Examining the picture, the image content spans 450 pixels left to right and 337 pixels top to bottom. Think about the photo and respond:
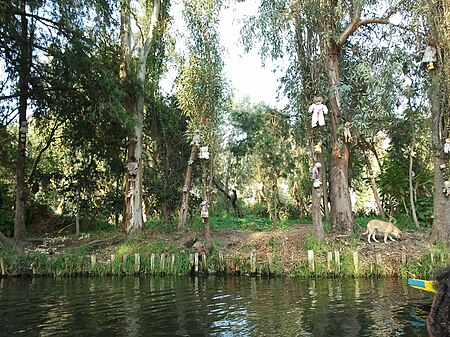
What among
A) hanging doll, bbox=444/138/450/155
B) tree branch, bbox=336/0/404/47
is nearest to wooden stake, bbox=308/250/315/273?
hanging doll, bbox=444/138/450/155

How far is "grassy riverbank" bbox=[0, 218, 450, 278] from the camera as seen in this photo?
10641 mm

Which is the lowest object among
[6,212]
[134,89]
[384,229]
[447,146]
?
[384,229]

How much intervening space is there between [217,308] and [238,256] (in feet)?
14.0

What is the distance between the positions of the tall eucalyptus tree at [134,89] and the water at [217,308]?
4341 mm

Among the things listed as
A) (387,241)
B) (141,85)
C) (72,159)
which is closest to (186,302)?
(387,241)

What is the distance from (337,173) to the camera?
42.2 feet

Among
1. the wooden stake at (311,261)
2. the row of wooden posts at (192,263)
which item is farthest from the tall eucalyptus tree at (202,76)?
the wooden stake at (311,261)

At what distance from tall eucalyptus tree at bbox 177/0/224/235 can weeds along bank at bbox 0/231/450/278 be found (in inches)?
101

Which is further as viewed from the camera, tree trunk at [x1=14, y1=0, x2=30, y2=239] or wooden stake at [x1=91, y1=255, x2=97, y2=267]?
tree trunk at [x1=14, y1=0, x2=30, y2=239]

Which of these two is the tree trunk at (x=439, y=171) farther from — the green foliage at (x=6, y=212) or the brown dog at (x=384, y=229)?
the green foliage at (x=6, y=212)

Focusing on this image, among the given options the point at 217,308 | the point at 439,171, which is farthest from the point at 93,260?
the point at 439,171

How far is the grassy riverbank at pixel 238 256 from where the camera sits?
10641 millimetres

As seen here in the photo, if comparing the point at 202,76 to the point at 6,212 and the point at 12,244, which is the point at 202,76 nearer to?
the point at 12,244

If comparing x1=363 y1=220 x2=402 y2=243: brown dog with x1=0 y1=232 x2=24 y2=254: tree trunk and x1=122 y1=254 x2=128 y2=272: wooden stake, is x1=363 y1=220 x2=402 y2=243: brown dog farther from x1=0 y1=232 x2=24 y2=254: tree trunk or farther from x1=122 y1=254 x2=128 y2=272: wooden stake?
x1=0 y1=232 x2=24 y2=254: tree trunk
